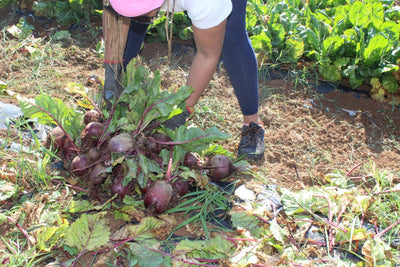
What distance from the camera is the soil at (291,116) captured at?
8.02 ft

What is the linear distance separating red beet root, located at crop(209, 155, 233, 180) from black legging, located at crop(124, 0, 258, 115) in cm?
51

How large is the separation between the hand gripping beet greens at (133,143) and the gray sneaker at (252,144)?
1.26 ft

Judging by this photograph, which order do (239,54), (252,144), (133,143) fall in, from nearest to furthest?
1. (133,143)
2. (239,54)
3. (252,144)

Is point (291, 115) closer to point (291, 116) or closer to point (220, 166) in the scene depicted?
point (291, 116)

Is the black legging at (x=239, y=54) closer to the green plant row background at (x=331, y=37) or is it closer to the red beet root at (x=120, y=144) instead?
the red beet root at (x=120, y=144)

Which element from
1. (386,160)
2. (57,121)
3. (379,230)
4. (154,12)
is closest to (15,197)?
(57,121)

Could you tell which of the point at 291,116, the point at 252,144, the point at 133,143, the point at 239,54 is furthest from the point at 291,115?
the point at 133,143

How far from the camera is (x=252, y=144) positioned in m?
2.38

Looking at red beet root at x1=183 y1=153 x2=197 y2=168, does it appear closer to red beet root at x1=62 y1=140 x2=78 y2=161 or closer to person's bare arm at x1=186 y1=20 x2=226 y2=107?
person's bare arm at x1=186 y1=20 x2=226 y2=107

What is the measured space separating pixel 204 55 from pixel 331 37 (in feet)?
5.35

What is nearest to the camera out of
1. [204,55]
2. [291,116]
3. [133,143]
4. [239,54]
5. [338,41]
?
[133,143]

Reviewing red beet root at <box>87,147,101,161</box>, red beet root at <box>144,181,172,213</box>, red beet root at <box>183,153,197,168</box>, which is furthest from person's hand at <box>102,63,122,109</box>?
red beet root at <box>144,181,172,213</box>

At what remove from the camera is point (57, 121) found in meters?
1.94

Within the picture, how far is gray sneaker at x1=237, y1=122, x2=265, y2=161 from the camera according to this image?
92.8 inches
